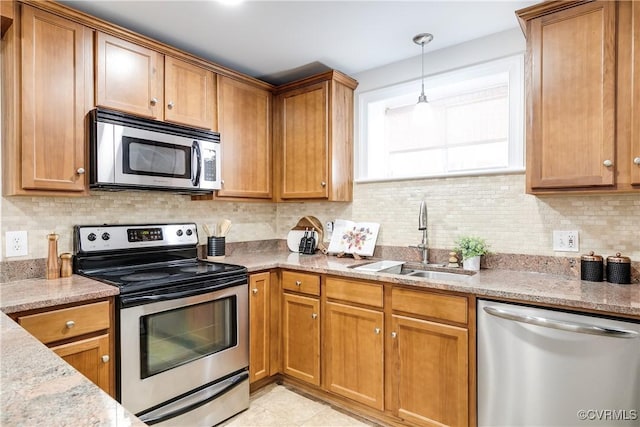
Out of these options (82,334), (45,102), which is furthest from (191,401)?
(45,102)

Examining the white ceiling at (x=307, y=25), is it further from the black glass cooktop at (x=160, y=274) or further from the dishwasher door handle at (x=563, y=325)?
the dishwasher door handle at (x=563, y=325)

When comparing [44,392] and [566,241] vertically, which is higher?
[566,241]

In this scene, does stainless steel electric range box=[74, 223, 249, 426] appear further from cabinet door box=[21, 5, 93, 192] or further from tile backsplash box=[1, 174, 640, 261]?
cabinet door box=[21, 5, 93, 192]

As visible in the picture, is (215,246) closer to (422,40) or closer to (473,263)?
(473,263)

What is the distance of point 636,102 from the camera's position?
5.46 feet

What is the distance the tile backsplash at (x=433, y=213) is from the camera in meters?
2.00

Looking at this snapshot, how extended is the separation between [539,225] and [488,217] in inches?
11.4

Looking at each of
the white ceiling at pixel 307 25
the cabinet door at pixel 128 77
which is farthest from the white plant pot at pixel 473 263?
the cabinet door at pixel 128 77

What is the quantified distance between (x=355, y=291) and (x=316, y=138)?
1290 mm

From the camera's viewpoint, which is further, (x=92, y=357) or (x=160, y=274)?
(x=160, y=274)

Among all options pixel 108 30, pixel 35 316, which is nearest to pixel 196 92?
pixel 108 30

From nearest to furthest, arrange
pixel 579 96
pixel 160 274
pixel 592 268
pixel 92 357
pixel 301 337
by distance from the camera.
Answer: pixel 92 357 → pixel 579 96 → pixel 592 268 → pixel 160 274 → pixel 301 337

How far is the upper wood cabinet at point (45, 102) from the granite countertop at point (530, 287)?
1.20 meters

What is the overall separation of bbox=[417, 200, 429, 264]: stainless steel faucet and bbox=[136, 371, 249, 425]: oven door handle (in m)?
1.43
